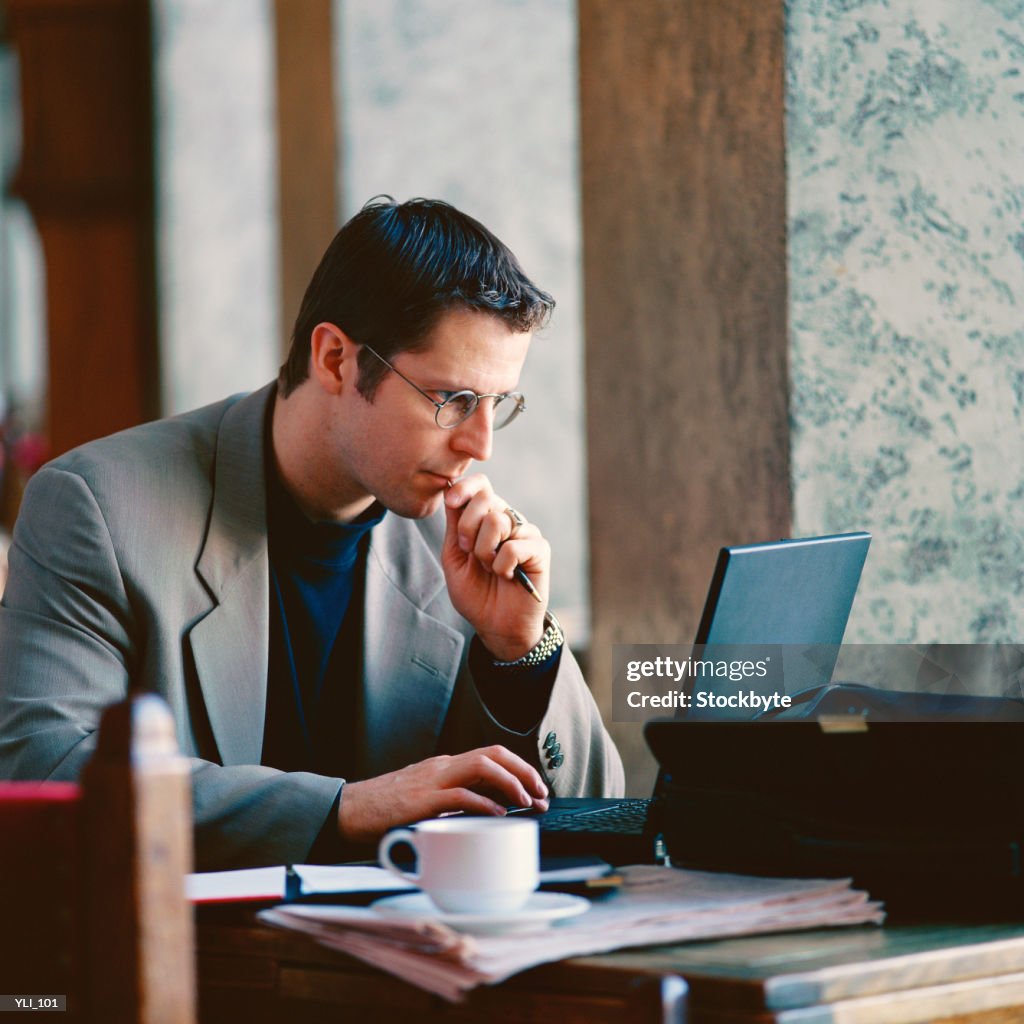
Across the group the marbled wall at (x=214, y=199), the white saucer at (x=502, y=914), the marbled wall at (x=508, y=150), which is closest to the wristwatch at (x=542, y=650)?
the white saucer at (x=502, y=914)

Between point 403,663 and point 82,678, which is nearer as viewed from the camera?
point 82,678

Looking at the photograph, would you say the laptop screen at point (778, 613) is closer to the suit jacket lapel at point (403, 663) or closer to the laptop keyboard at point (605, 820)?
the laptop keyboard at point (605, 820)

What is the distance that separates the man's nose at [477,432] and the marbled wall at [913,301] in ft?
1.95

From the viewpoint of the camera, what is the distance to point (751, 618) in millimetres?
1648

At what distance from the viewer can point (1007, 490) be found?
270 cm

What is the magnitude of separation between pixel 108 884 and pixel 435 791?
78 centimetres

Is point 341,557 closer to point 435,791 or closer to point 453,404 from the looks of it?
point 453,404

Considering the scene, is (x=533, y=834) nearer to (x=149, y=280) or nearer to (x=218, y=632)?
(x=218, y=632)

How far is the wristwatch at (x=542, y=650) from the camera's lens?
2.23m

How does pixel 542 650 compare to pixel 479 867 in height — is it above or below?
above

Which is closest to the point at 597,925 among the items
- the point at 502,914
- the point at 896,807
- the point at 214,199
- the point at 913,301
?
the point at 502,914

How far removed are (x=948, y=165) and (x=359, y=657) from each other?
1.28 meters

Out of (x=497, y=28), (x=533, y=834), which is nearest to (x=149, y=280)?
(x=497, y=28)

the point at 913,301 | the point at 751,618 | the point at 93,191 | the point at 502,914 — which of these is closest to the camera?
the point at 502,914
